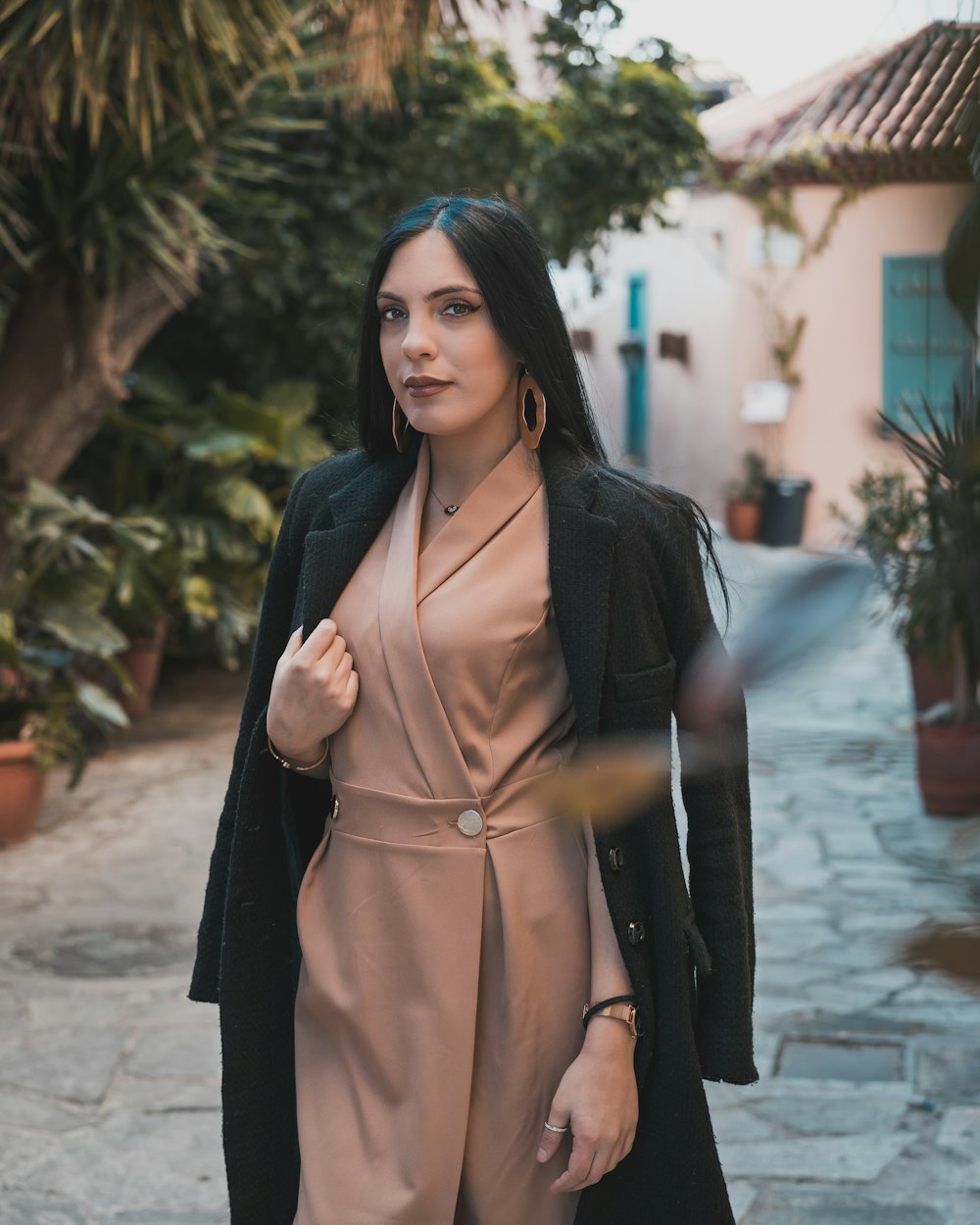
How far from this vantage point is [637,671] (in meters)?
1.59

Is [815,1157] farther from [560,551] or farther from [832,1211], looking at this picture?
[560,551]

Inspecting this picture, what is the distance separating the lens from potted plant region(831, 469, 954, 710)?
0.56 metres

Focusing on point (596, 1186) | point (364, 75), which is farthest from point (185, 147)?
point (596, 1186)

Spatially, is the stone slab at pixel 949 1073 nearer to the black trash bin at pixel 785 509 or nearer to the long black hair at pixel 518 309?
the long black hair at pixel 518 309

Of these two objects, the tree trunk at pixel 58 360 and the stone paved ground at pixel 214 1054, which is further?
the tree trunk at pixel 58 360

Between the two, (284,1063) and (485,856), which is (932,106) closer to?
(485,856)

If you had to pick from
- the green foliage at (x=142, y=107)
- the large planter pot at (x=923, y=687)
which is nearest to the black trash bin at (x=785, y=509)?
the green foliage at (x=142, y=107)

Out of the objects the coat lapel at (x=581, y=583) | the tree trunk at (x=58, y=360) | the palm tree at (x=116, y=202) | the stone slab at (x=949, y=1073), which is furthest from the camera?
the tree trunk at (x=58, y=360)

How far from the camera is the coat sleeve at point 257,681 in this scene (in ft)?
5.87

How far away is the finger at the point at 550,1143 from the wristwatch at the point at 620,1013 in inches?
4.7

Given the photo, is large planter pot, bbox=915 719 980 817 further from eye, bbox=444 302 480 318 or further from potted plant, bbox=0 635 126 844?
potted plant, bbox=0 635 126 844

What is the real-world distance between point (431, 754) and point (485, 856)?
12 cm

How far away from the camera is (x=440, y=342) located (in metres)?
1.60

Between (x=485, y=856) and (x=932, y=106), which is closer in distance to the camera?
(x=932, y=106)
